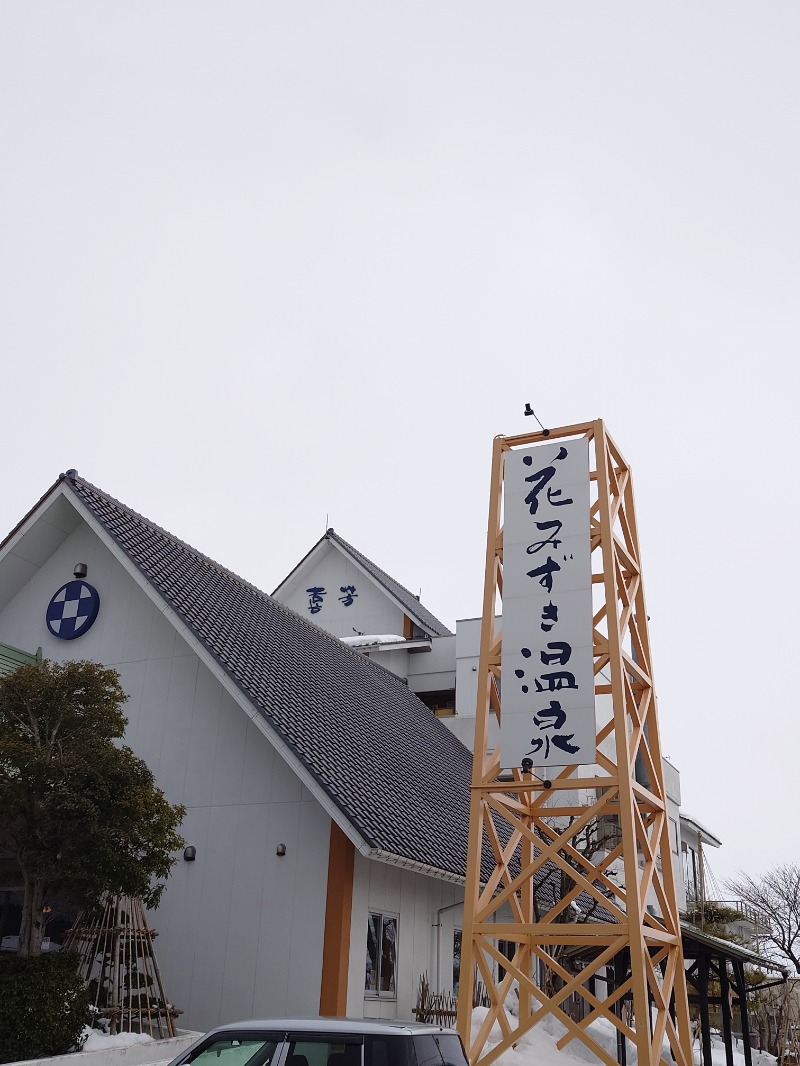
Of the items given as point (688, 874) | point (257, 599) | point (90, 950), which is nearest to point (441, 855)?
point (90, 950)

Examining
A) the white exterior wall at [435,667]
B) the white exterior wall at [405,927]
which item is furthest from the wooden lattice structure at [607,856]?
the white exterior wall at [435,667]

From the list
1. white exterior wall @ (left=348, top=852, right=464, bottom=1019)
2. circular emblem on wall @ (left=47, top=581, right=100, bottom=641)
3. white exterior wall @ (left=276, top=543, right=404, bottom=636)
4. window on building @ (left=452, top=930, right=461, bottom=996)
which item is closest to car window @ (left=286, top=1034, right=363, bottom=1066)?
white exterior wall @ (left=348, top=852, right=464, bottom=1019)

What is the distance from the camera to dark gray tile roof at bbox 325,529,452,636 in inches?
1009

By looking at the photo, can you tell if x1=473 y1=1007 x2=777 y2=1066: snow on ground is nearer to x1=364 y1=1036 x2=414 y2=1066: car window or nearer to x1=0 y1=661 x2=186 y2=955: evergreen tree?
x1=0 y1=661 x2=186 y2=955: evergreen tree

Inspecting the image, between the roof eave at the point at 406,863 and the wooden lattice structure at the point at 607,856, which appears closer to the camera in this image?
the wooden lattice structure at the point at 607,856

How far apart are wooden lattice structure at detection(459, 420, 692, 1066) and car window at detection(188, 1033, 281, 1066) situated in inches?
165

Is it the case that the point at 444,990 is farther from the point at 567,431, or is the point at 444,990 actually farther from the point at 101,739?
the point at 567,431

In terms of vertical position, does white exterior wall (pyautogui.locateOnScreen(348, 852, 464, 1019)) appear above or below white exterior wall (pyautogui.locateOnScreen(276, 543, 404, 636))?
below

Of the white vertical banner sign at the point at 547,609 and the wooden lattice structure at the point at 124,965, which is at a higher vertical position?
the white vertical banner sign at the point at 547,609

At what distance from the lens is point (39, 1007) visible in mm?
9164

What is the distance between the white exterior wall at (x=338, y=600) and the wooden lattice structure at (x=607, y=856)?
13043 mm

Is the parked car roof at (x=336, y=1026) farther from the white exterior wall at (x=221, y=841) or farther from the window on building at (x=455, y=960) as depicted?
the window on building at (x=455, y=960)

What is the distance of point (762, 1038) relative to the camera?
22.4 m

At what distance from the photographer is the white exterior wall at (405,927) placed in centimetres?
1170
